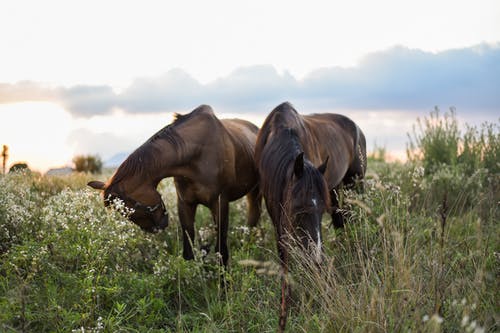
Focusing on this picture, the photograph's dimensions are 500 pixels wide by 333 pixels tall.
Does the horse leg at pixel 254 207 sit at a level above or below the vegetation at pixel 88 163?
above

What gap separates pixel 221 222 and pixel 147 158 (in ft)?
4.06

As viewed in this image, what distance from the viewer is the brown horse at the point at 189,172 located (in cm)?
577

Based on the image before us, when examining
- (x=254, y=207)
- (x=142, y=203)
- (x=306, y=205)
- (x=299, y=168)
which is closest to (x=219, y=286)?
(x=306, y=205)

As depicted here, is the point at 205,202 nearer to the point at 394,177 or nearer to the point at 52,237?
the point at 52,237

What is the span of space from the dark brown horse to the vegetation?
14259mm

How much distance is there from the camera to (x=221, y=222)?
6238 mm

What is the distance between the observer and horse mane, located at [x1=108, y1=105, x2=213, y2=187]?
5730 millimetres

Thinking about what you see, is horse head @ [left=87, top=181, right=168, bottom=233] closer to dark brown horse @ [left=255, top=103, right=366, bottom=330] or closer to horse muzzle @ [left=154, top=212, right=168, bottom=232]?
horse muzzle @ [left=154, top=212, right=168, bottom=232]

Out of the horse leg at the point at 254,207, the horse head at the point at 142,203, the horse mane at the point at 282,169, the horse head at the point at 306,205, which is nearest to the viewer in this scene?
the horse head at the point at 306,205

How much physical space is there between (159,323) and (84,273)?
32.7 inches

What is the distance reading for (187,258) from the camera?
6320 millimetres

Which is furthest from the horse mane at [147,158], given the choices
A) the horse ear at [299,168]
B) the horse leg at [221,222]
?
the horse ear at [299,168]

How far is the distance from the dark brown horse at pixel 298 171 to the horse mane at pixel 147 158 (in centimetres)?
101

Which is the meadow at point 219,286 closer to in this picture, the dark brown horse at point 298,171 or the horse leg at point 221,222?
the dark brown horse at point 298,171
